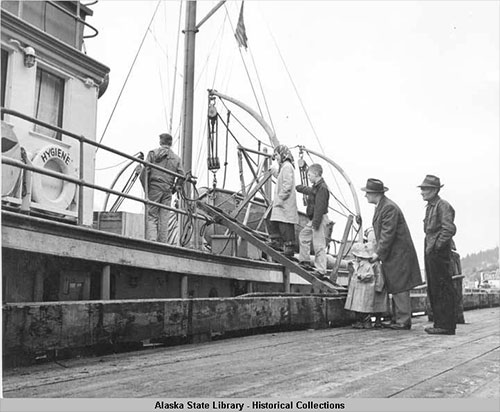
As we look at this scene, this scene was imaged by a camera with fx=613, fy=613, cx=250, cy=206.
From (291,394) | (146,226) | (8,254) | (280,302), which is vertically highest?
(146,226)

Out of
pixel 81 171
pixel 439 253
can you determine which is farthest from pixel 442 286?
pixel 81 171

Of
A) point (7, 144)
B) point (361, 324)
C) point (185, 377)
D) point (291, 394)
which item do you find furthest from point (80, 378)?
point (361, 324)

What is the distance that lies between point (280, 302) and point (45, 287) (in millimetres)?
1739

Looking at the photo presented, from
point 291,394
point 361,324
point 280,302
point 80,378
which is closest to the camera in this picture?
point 291,394

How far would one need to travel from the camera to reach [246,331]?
14.1 feet

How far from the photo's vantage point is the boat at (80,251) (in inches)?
121

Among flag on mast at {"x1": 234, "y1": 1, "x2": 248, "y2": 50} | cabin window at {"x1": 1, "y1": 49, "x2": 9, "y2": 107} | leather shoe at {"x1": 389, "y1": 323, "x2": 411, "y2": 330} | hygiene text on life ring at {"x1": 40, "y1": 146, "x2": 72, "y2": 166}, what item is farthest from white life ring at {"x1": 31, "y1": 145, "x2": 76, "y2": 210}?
leather shoe at {"x1": 389, "y1": 323, "x2": 411, "y2": 330}

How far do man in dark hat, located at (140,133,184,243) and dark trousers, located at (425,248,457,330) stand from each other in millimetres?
2717

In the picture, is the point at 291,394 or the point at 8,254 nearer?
the point at 291,394

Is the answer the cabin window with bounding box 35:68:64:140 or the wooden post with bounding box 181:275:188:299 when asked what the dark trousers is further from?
the cabin window with bounding box 35:68:64:140

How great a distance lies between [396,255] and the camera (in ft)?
17.5

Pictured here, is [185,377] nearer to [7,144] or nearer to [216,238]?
[7,144]

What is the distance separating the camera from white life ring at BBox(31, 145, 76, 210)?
5.48 metres

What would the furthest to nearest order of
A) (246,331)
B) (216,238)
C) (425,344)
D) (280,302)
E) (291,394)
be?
(216,238) < (280,302) < (246,331) < (425,344) < (291,394)
